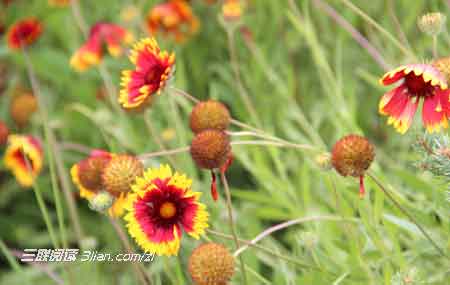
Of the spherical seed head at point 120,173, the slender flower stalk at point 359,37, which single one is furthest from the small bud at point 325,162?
the slender flower stalk at point 359,37

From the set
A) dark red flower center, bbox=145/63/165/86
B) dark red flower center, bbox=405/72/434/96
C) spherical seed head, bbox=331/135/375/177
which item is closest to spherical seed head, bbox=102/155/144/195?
dark red flower center, bbox=145/63/165/86

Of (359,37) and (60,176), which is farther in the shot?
(359,37)

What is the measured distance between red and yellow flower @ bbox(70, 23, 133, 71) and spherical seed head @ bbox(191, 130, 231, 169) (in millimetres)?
874

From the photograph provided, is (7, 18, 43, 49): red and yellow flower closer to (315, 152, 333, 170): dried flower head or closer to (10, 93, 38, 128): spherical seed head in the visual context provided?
(10, 93, 38, 128): spherical seed head

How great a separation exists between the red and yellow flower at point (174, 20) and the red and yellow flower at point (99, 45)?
0.14 m

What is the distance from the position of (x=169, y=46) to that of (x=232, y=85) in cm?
27

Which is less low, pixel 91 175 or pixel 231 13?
pixel 231 13

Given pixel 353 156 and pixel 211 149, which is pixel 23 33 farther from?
pixel 353 156

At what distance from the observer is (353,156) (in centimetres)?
92

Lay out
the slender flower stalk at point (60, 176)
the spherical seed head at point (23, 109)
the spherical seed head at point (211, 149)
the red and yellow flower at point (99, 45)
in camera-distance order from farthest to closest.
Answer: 1. the spherical seed head at point (23, 109)
2. the red and yellow flower at point (99, 45)
3. the spherical seed head at point (211, 149)
4. the slender flower stalk at point (60, 176)

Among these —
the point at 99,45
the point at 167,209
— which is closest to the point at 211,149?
the point at 167,209

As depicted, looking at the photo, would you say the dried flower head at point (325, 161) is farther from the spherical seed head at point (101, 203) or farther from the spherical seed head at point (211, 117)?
the spherical seed head at point (101, 203)

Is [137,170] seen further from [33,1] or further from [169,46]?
[33,1]

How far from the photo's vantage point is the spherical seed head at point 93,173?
114 cm
